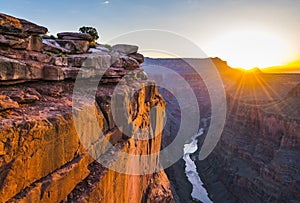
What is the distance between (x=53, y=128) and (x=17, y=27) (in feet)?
14.7

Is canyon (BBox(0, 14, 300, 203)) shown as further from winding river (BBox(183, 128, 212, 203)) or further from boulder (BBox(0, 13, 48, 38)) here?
winding river (BBox(183, 128, 212, 203))

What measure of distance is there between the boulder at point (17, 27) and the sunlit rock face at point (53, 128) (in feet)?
0.11

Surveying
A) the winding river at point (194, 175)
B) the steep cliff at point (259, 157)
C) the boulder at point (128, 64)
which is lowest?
the winding river at point (194, 175)

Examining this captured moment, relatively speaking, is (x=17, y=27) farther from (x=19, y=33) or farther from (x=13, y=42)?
(x=13, y=42)

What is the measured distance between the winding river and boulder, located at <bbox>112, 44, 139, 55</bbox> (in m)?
28.1

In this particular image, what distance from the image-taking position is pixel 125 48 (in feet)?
62.4

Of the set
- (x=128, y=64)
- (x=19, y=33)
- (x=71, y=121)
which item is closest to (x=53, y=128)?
(x=71, y=121)

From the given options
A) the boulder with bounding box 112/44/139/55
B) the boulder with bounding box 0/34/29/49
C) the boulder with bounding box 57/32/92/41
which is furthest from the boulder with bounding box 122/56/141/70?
the boulder with bounding box 0/34/29/49

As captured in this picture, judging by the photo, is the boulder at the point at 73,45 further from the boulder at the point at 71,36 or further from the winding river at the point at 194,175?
the winding river at the point at 194,175

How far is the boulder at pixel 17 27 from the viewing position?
8375 millimetres

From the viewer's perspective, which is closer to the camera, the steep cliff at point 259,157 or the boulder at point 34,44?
the boulder at point 34,44

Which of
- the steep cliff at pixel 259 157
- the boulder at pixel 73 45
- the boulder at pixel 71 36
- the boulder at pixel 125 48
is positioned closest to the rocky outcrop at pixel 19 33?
the boulder at pixel 73 45

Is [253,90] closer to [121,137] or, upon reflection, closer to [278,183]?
[278,183]

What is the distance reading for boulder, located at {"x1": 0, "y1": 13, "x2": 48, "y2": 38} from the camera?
27.5ft
